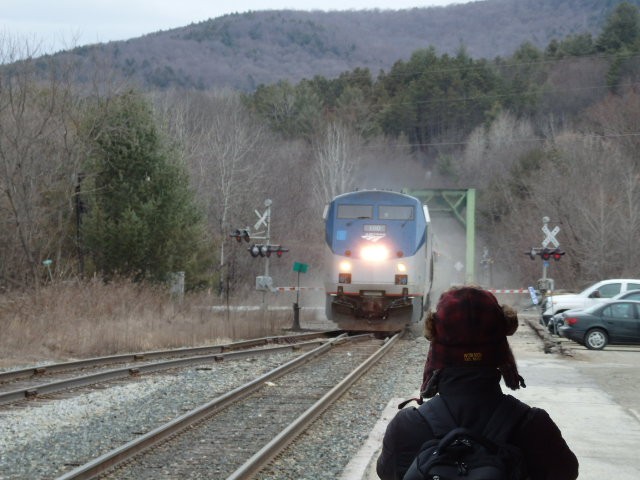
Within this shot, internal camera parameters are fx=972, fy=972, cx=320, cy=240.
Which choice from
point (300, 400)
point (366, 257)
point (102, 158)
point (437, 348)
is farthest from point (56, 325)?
point (437, 348)

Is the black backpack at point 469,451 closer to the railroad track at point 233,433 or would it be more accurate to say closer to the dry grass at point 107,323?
the railroad track at point 233,433

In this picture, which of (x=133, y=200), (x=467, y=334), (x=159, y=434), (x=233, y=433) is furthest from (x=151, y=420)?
(x=133, y=200)

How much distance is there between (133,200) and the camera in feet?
112

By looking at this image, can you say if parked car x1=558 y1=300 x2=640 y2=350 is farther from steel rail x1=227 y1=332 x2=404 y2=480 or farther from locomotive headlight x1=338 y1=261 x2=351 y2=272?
steel rail x1=227 y1=332 x2=404 y2=480

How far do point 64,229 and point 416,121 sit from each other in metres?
71.4

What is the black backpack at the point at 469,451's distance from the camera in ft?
10.3

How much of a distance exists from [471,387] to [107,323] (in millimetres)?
20864

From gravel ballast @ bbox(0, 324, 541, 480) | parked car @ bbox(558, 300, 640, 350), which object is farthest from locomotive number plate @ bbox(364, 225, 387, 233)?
gravel ballast @ bbox(0, 324, 541, 480)

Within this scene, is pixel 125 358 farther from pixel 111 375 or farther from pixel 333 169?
pixel 333 169

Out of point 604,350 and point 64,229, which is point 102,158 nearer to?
point 64,229

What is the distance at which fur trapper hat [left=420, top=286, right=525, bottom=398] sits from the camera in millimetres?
3537

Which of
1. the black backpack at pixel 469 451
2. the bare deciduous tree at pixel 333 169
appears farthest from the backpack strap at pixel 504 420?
the bare deciduous tree at pixel 333 169

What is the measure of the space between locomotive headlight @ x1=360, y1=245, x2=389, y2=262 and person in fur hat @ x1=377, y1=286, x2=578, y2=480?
21681 mm

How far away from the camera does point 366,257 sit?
83.4 ft
